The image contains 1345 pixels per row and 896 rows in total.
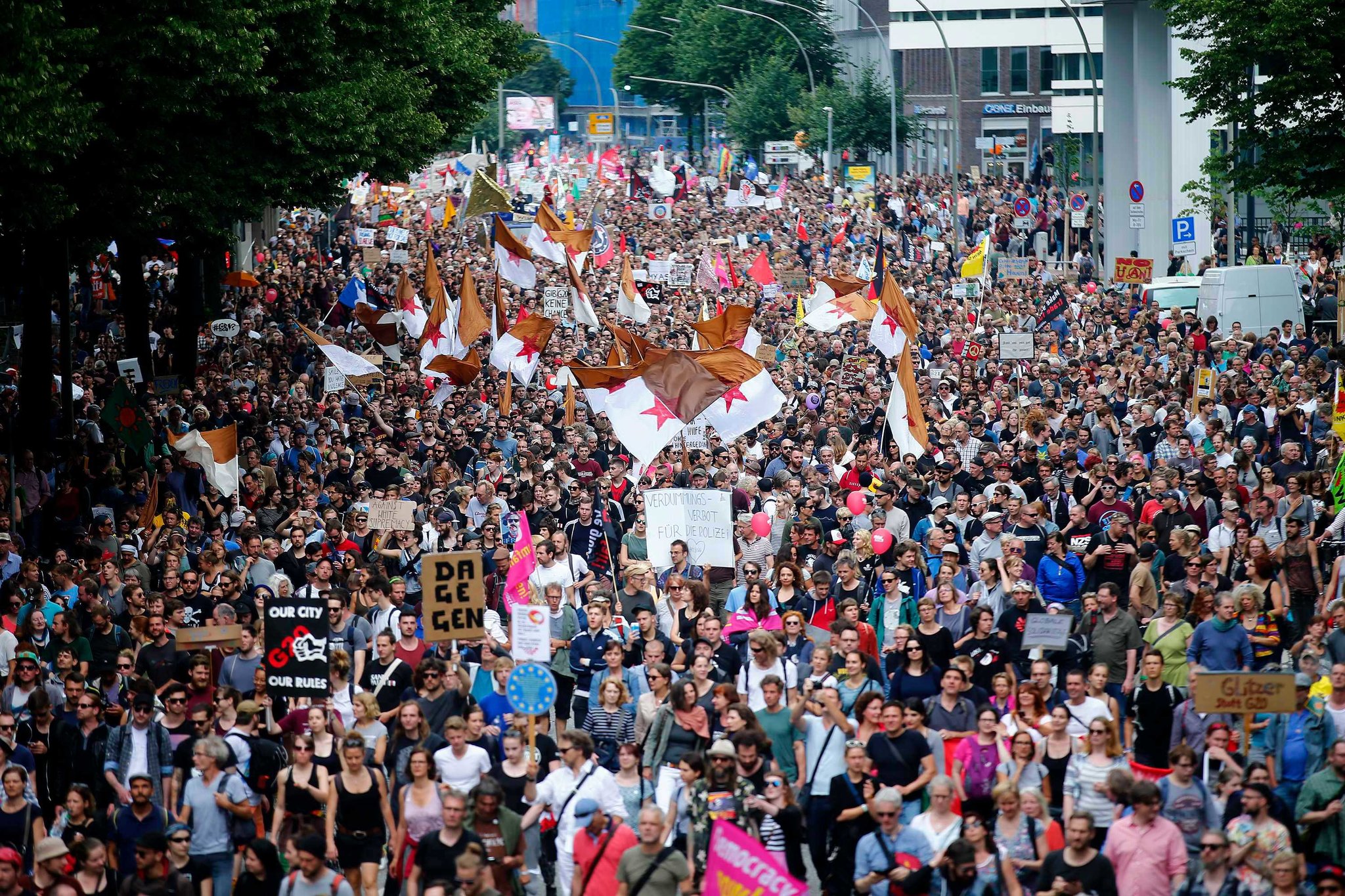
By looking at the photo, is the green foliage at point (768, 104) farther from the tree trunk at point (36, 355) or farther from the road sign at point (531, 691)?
the road sign at point (531, 691)

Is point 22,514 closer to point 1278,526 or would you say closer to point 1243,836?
point 1278,526

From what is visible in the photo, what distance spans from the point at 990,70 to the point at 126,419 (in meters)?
79.0

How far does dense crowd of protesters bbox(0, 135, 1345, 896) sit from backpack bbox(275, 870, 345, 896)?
2 cm

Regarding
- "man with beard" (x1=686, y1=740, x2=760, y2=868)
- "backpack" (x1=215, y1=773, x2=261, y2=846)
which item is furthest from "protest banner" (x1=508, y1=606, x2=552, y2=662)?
"man with beard" (x1=686, y1=740, x2=760, y2=868)

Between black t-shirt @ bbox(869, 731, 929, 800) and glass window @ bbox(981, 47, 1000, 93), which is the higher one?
glass window @ bbox(981, 47, 1000, 93)

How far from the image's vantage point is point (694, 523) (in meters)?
A: 15.6

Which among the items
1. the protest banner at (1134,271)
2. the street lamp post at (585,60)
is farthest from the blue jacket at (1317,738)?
the street lamp post at (585,60)

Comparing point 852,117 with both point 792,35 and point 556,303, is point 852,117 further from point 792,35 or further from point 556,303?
point 556,303

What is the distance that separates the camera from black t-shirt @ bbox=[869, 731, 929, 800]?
34.3 ft

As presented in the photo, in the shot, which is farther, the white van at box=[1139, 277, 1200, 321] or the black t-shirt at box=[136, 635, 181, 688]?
the white van at box=[1139, 277, 1200, 321]

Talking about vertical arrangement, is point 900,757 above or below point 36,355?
below

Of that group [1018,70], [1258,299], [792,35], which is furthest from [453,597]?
[1018,70]

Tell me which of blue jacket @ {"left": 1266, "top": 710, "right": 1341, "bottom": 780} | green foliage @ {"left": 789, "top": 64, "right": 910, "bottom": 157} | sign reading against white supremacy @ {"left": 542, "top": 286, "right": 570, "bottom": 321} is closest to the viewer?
blue jacket @ {"left": 1266, "top": 710, "right": 1341, "bottom": 780}

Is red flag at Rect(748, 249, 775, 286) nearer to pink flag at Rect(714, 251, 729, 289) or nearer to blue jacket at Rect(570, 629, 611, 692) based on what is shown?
pink flag at Rect(714, 251, 729, 289)
